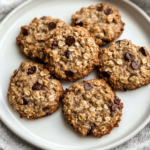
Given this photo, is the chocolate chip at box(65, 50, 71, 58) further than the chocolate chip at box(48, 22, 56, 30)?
No

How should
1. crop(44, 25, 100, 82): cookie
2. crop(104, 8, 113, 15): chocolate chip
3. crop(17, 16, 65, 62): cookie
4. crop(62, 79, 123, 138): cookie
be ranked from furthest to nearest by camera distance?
crop(104, 8, 113, 15): chocolate chip, crop(17, 16, 65, 62): cookie, crop(44, 25, 100, 82): cookie, crop(62, 79, 123, 138): cookie

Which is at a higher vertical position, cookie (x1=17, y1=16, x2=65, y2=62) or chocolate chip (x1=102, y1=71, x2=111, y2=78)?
chocolate chip (x1=102, y1=71, x2=111, y2=78)

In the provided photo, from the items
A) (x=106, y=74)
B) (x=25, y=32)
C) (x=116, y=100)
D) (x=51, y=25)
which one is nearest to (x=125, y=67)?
(x=106, y=74)

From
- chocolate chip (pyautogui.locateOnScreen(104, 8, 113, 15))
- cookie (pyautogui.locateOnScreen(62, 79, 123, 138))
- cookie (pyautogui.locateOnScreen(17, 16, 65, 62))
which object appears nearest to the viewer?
cookie (pyautogui.locateOnScreen(62, 79, 123, 138))

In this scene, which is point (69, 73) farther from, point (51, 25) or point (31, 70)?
point (51, 25)

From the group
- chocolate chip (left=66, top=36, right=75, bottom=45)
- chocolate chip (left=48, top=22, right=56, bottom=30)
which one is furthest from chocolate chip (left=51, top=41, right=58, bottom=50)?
chocolate chip (left=48, top=22, right=56, bottom=30)

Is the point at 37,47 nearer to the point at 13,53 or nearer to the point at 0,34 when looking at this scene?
the point at 13,53

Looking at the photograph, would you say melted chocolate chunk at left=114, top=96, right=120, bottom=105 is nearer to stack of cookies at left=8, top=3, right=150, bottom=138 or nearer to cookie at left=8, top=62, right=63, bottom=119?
stack of cookies at left=8, top=3, right=150, bottom=138
